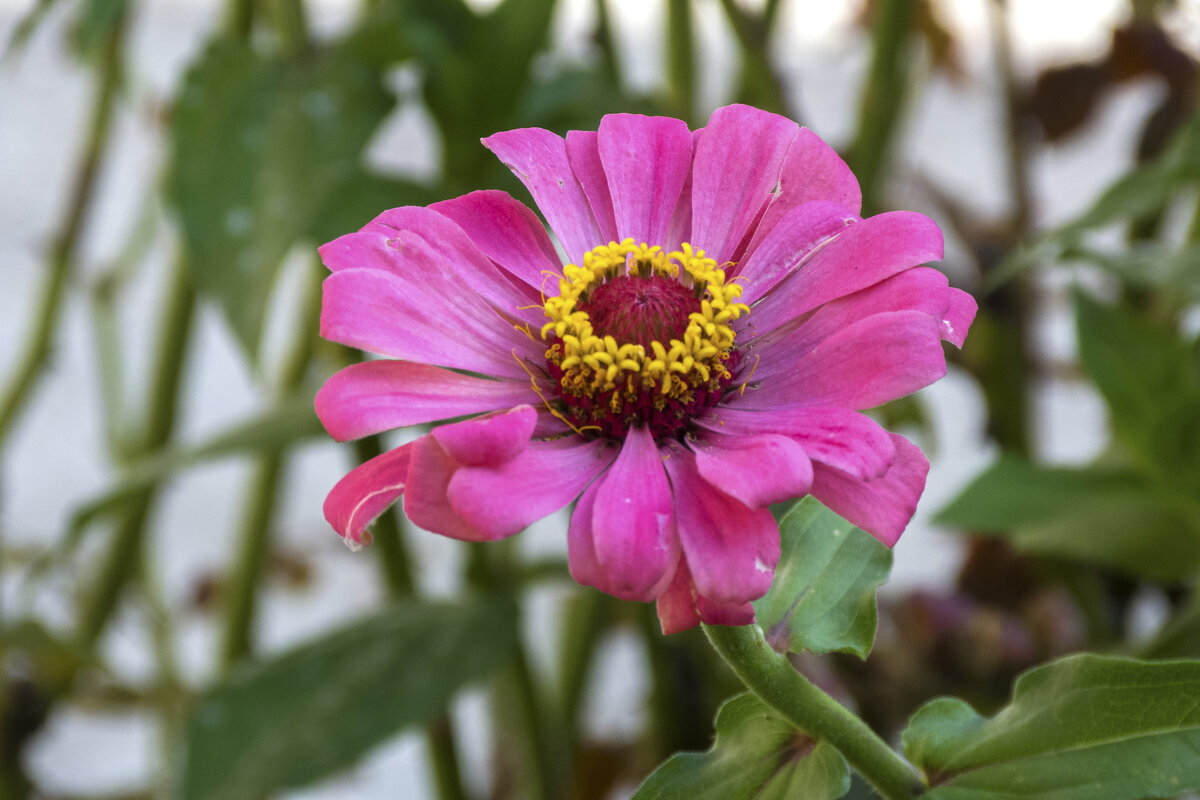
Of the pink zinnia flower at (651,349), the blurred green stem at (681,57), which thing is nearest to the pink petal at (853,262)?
the pink zinnia flower at (651,349)

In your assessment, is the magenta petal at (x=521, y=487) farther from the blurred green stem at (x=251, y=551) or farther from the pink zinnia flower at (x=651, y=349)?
the blurred green stem at (x=251, y=551)

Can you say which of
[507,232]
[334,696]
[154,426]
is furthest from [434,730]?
[507,232]

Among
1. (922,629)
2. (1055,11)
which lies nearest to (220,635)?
(922,629)

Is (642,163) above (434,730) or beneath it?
above

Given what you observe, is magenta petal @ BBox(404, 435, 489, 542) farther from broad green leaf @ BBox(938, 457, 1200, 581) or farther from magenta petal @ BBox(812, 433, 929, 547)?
broad green leaf @ BBox(938, 457, 1200, 581)

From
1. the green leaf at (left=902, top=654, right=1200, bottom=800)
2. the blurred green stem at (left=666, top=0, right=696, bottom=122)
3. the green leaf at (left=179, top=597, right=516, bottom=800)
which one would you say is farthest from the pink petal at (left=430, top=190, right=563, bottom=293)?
the blurred green stem at (left=666, top=0, right=696, bottom=122)

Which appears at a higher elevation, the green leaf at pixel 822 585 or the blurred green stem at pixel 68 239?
the blurred green stem at pixel 68 239

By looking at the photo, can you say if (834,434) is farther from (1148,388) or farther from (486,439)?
(1148,388)
